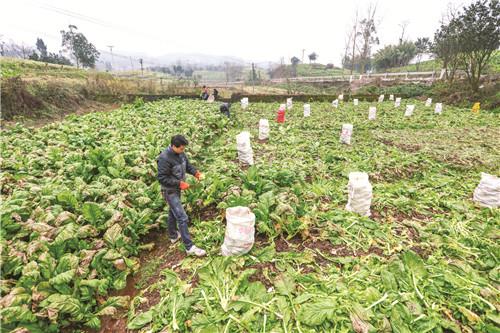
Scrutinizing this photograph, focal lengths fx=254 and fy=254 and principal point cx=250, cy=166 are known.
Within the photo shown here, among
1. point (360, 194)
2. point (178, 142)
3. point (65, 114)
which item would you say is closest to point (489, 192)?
point (360, 194)

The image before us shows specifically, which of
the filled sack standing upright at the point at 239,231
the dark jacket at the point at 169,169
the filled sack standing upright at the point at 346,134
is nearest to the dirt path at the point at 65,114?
the dark jacket at the point at 169,169

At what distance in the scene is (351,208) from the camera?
416 centimetres

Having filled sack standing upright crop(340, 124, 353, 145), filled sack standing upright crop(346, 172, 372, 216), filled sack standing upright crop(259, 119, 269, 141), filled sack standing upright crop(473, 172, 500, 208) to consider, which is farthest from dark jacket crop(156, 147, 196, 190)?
filled sack standing upright crop(340, 124, 353, 145)

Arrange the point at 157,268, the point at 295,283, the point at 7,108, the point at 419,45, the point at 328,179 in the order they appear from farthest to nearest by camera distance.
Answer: the point at 419,45 → the point at 7,108 → the point at 328,179 → the point at 157,268 → the point at 295,283

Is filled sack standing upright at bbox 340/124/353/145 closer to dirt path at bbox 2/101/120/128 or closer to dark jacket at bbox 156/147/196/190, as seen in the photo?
dark jacket at bbox 156/147/196/190

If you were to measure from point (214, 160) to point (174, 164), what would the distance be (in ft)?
12.0

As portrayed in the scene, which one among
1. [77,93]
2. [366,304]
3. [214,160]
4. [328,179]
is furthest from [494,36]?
[77,93]

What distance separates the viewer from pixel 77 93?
17.3 meters

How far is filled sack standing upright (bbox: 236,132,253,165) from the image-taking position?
631 centimetres

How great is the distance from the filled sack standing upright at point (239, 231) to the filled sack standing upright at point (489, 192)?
426 centimetres

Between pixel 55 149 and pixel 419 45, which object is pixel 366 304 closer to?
pixel 55 149

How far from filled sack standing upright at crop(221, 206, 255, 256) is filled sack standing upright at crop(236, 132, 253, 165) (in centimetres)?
329

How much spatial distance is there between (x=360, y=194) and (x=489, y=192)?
246cm

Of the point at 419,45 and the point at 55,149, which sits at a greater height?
the point at 419,45
